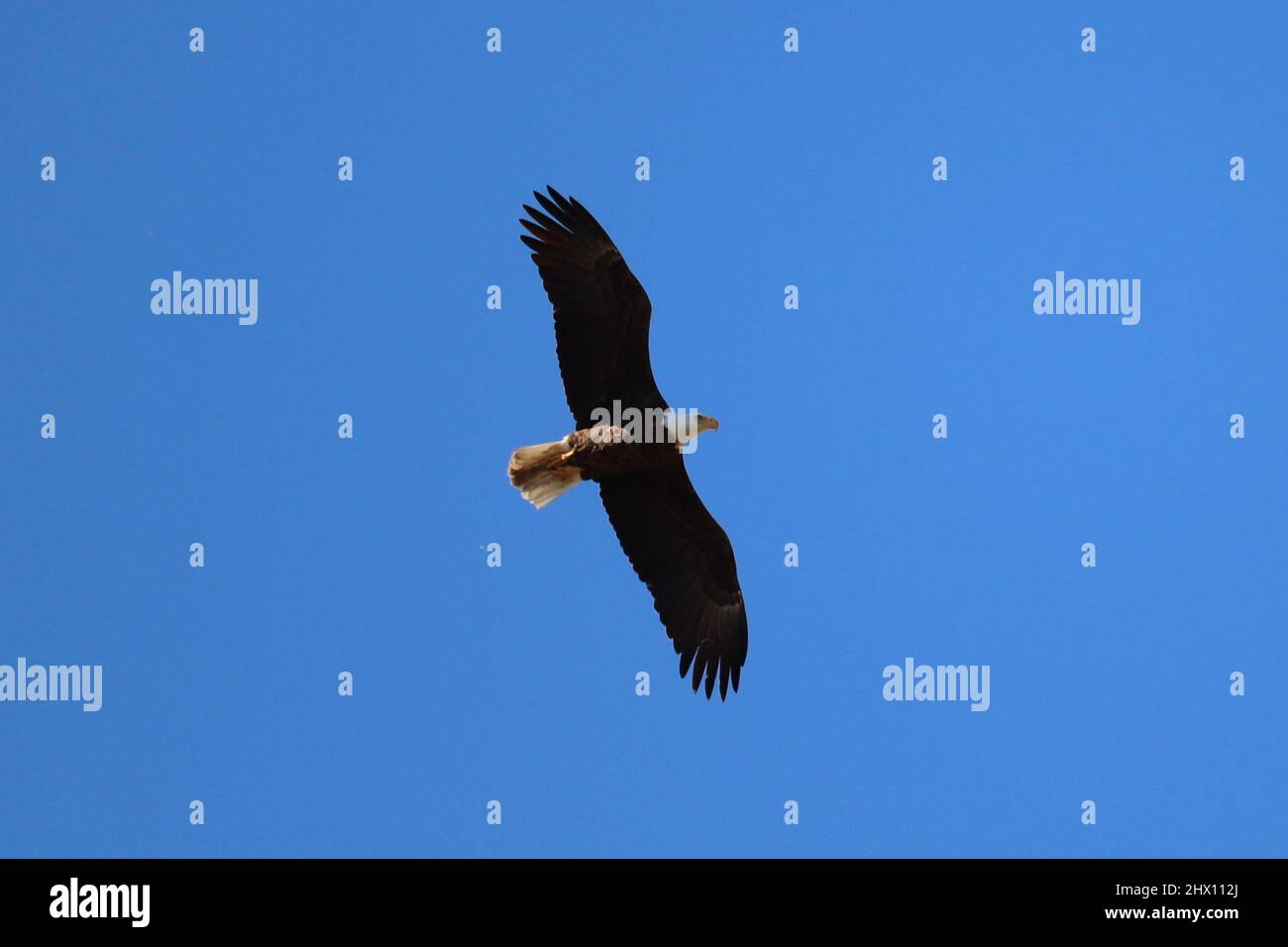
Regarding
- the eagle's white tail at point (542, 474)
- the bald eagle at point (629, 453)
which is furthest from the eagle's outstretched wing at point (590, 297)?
the eagle's white tail at point (542, 474)

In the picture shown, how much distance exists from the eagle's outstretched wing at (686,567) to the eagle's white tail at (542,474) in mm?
446

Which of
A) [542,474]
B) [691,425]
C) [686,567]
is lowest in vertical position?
[686,567]

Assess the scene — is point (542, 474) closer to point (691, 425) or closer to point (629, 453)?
point (629, 453)

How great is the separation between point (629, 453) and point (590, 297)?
1.44m

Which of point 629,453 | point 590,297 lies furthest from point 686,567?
point 590,297

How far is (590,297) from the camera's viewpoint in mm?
16531

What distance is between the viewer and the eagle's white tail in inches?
669

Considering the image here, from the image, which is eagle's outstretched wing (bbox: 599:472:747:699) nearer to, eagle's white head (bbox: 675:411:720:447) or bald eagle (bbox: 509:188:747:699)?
bald eagle (bbox: 509:188:747:699)

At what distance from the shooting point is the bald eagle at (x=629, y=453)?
651 inches

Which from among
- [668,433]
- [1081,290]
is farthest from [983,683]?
[668,433]

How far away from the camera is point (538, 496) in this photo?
17.2m
